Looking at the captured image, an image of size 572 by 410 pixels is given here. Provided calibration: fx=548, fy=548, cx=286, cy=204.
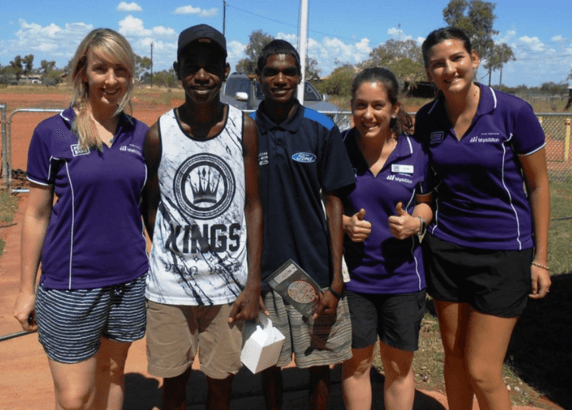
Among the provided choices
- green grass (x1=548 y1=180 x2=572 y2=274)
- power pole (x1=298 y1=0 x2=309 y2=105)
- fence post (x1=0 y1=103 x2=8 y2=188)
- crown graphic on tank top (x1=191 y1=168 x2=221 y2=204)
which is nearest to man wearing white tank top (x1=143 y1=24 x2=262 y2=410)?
crown graphic on tank top (x1=191 y1=168 x2=221 y2=204)

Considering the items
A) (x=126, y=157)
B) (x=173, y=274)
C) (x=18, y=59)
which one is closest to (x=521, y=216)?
(x=173, y=274)

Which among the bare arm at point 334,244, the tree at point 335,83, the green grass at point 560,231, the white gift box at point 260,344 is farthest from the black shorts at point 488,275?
the tree at point 335,83

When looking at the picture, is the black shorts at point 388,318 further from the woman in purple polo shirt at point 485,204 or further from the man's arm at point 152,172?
Result: the man's arm at point 152,172

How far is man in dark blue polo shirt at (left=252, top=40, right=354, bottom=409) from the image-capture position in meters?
2.67

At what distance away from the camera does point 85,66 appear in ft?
8.14

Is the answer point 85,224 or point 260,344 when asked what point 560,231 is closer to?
point 260,344

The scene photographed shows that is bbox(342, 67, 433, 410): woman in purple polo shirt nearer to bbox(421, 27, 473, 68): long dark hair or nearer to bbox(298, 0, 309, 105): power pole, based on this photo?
bbox(421, 27, 473, 68): long dark hair

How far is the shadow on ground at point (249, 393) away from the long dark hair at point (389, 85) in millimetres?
1904

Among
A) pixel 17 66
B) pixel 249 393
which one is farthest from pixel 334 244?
pixel 17 66

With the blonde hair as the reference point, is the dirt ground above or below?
below

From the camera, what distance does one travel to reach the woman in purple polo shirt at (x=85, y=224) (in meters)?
2.35

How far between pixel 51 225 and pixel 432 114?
1.96 meters

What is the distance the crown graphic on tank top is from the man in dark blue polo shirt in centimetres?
28

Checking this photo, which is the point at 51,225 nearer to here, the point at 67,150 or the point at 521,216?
the point at 67,150
